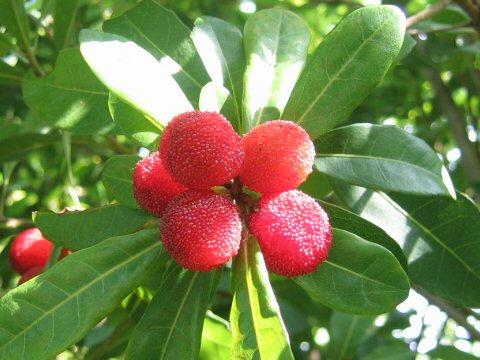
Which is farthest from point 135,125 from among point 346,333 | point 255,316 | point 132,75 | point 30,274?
point 346,333

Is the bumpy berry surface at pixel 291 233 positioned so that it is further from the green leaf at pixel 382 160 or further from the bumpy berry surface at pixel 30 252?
the bumpy berry surface at pixel 30 252

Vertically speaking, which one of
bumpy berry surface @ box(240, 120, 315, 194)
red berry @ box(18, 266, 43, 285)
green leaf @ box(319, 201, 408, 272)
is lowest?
red berry @ box(18, 266, 43, 285)

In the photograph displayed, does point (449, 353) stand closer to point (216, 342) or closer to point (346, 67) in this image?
point (216, 342)

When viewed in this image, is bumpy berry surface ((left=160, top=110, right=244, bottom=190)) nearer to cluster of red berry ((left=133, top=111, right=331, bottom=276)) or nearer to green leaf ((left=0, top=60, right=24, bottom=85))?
cluster of red berry ((left=133, top=111, right=331, bottom=276))

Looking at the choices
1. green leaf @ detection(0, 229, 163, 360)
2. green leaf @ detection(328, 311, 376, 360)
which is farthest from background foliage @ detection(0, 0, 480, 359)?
green leaf @ detection(328, 311, 376, 360)

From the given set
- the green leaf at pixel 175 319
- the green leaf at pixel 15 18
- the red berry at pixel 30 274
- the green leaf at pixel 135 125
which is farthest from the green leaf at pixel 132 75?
the green leaf at pixel 15 18

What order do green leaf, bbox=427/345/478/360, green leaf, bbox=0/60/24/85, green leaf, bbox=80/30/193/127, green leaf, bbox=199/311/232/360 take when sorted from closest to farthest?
1. green leaf, bbox=80/30/193/127
2. green leaf, bbox=199/311/232/360
3. green leaf, bbox=427/345/478/360
4. green leaf, bbox=0/60/24/85

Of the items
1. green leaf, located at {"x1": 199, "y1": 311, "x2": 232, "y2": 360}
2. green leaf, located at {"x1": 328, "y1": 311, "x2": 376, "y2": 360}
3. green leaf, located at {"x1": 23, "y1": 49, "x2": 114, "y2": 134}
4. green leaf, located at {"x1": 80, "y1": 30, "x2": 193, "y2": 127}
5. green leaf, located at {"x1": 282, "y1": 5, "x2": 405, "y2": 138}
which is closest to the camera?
green leaf, located at {"x1": 80, "y1": 30, "x2": 193, "y2": 127}
